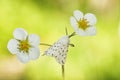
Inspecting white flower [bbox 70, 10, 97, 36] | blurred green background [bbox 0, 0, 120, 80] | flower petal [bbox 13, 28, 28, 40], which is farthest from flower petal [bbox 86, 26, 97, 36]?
blurred green background [bbox 0, 0, 120, 80]

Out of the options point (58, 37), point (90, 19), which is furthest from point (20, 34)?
point (58, 37)

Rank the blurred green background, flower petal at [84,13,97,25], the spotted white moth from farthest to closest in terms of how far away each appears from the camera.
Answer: the blurred green background < flower petal at [84,13,97,25] < the spotted white moth

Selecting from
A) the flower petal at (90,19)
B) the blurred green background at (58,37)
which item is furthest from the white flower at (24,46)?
the blurred green background at (58,37)

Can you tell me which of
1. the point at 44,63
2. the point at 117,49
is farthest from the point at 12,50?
the point at 117,49

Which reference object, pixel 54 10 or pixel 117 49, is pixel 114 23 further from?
pixel 54 10

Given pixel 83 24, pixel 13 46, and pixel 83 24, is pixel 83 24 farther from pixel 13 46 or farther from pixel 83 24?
pixel 13 46

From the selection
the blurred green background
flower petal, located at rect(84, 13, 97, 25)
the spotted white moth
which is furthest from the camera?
the blurred green background

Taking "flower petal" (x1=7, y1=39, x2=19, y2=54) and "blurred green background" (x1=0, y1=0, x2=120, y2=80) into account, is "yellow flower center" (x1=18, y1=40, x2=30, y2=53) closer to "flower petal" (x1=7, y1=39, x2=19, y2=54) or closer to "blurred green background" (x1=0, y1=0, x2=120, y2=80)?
"flower petal" (x1=7, y1=39, x2=19, y2=54)
